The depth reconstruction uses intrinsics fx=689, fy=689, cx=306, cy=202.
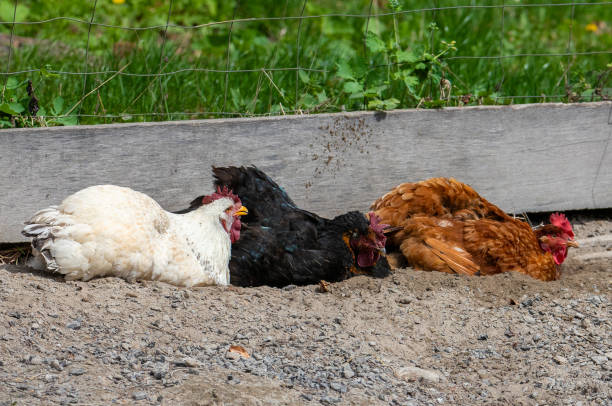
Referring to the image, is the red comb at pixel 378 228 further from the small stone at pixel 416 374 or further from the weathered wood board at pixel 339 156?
the small stone at pixel 416 374

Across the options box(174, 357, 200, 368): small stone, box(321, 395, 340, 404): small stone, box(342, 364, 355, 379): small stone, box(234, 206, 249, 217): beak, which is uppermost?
box(234, 206, 249, 217): beak

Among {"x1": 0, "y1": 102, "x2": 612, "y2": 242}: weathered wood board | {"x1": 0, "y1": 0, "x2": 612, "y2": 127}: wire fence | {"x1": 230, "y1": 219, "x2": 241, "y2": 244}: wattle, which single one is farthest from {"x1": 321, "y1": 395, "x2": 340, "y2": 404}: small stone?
{"x1": 0, "y1": 0, "x2": 612, "y2": 127}: wire fence

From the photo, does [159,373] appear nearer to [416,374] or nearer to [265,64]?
[416,374]

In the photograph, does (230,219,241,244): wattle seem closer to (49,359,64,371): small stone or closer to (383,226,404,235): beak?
(383,226,404,235): beak

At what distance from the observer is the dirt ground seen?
8.21ft

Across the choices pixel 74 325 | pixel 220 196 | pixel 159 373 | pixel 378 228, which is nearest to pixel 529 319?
pixel 378 228

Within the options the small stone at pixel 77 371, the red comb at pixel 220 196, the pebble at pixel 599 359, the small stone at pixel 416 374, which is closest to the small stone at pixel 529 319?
the pebble at pixel 599 359

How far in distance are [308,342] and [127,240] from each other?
1004 mm

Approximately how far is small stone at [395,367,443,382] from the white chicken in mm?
1185

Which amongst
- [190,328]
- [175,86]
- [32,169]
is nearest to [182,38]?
[175,86]

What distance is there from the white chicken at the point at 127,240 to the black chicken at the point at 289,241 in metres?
0.17

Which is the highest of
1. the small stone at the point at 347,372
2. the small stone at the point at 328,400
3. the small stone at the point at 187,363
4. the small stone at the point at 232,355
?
the small stone at the point at 187,363

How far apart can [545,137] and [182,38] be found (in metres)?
3.43

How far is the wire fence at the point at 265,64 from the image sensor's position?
4.25 m
